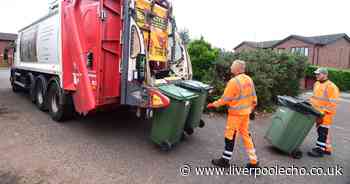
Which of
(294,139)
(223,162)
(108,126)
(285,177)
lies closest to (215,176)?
(223,162)

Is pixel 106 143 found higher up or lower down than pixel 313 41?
lower down

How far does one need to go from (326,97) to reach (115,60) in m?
3.60

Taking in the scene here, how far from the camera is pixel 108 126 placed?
490 centimetres

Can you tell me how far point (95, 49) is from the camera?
3.74 metres

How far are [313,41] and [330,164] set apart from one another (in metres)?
33.2

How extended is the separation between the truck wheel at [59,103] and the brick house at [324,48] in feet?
94.6

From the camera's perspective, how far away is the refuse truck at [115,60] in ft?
11.4

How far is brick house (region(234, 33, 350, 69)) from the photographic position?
31.0 metres

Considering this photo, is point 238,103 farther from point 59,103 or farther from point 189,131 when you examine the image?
point 59,103

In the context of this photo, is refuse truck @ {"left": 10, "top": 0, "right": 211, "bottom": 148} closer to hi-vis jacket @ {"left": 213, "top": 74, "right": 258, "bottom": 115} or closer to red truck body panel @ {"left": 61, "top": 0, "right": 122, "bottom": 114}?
red truck body panel @ {"left": 61, "top": 0, "right": 122, "bottom": 114}

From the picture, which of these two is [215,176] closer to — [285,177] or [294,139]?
[285,177]

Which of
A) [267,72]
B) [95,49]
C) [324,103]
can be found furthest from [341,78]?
[95,49]

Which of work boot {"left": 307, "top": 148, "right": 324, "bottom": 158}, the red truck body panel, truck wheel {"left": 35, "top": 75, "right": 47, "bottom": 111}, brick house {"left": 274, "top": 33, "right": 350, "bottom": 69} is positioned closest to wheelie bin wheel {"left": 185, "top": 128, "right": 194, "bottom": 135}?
the red truck body panel

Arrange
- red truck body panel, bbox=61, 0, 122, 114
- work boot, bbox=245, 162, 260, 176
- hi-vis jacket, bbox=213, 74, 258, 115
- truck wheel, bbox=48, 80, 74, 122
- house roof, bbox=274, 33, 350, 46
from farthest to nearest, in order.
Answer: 1. house roof, bbox=274, 33, 350, 46
2. truck wheel, bbox=48, 80, 74, 122
3. red truck body panel, bbox=61, 0, 122, 114
4. work boot, bbox=245, 162, 260, 176
5. hi-vis jacket, bbox=213, 74, 258, 115
